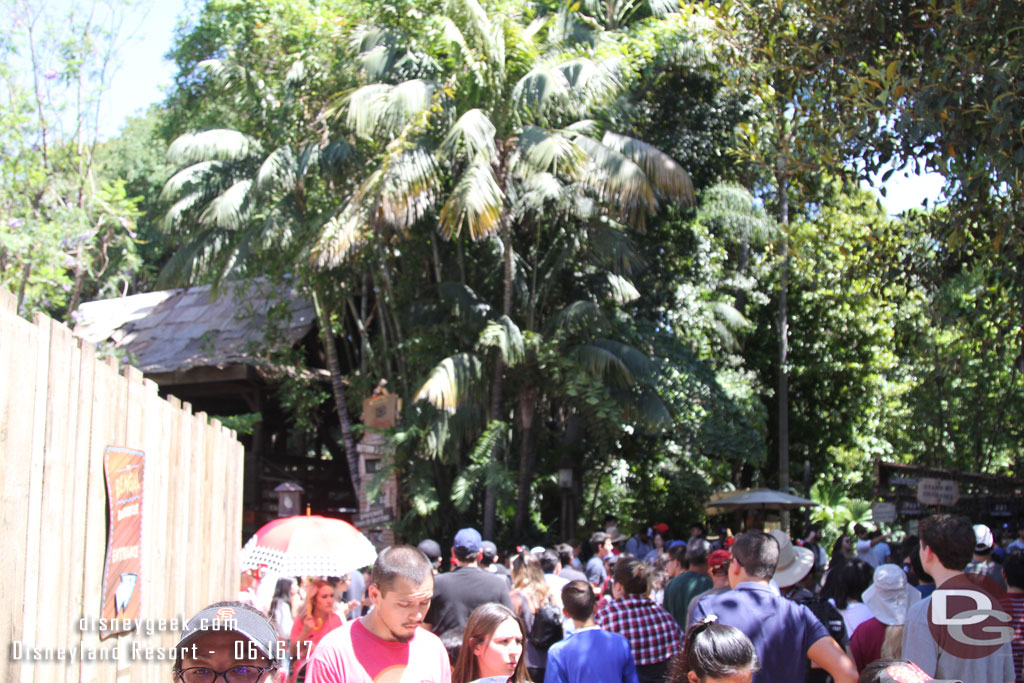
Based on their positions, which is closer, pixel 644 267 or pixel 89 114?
pixel 89 114

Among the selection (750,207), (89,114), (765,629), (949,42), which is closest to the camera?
(765,629)

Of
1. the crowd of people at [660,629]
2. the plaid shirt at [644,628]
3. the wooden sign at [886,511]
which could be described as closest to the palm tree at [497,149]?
the wooden sign at [886,511]

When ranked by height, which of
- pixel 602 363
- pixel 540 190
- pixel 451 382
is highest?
pixel 540 190

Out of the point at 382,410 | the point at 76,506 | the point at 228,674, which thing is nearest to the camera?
the point at 228,674

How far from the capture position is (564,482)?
1670 cm

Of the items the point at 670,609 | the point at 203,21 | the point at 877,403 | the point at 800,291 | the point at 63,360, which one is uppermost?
the point at 203,21

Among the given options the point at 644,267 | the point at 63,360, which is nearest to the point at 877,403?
the point at 644,267

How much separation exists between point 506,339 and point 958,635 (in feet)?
36.2

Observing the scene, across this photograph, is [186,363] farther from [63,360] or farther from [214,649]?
[214,649]

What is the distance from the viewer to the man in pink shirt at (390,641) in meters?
3.68

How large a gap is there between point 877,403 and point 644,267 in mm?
10325

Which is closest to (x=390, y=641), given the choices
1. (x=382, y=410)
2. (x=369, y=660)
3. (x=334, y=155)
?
(x=369, y=660)

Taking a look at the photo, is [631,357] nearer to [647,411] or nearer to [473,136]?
[647,411]

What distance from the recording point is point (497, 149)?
15484 mm
